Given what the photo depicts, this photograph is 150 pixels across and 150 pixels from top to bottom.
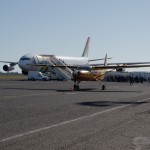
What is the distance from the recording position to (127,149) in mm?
7949

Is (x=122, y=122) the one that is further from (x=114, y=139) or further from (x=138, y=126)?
(x=114, y=139)

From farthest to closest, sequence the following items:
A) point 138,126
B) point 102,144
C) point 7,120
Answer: point 7,120 < point 138,126 < point 102,144

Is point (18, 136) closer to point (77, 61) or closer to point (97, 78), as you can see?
point (97, 78)

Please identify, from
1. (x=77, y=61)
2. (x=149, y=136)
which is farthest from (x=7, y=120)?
(x=77, y=61)

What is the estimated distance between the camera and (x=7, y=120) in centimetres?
1234

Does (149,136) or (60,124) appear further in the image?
(60,124)

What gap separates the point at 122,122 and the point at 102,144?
156 inches

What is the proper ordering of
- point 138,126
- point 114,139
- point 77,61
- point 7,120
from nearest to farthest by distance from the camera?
point 114,139 → point 138,126 → point 7,120 → point 77,61

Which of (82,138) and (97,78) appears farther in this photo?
(97,78)

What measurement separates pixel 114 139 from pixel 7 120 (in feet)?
14.1

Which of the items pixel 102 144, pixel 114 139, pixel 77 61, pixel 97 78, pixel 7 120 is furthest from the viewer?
pixel 77 61

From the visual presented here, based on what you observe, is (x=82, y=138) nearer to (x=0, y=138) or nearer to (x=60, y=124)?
(x=0, y=138)

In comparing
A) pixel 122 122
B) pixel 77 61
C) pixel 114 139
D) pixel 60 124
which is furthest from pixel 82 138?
pixel 77 61

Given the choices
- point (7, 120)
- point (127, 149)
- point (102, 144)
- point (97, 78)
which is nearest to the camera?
point (127, 149)
